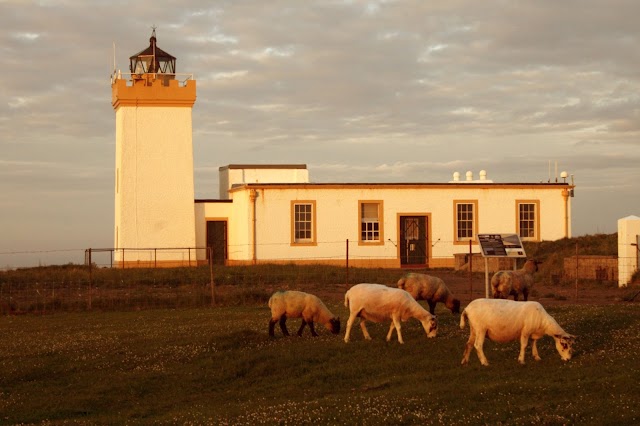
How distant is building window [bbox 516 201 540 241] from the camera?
42781mm

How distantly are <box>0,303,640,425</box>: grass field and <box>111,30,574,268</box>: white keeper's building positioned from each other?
2041 cm

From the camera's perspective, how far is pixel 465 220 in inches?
1677

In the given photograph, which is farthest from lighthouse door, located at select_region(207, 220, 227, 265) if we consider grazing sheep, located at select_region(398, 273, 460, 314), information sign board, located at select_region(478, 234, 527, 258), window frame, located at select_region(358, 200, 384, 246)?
grazing sheep, located at select_region(398, 273, 460, 314)

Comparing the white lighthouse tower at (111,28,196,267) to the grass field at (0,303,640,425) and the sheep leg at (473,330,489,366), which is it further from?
the sheep leg at (473,330,489,366)

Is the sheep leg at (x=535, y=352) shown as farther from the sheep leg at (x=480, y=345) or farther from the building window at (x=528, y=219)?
the building window at (x=528, y=219)

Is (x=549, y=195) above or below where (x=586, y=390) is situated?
above

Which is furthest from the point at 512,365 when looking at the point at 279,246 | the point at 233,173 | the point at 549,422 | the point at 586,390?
the point at 233,173

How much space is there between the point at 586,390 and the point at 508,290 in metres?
9.00

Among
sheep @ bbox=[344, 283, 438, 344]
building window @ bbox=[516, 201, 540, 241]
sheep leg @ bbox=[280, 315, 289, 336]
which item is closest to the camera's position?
sheep @ bbox=[344, 283, 438, 344]

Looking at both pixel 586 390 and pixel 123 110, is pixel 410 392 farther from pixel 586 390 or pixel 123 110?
pixel 123 110

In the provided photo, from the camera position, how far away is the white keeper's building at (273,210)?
1596 inches

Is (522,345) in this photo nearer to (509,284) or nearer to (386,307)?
(386,307)

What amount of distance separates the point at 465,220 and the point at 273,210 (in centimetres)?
882

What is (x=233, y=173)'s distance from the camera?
46.8 m
